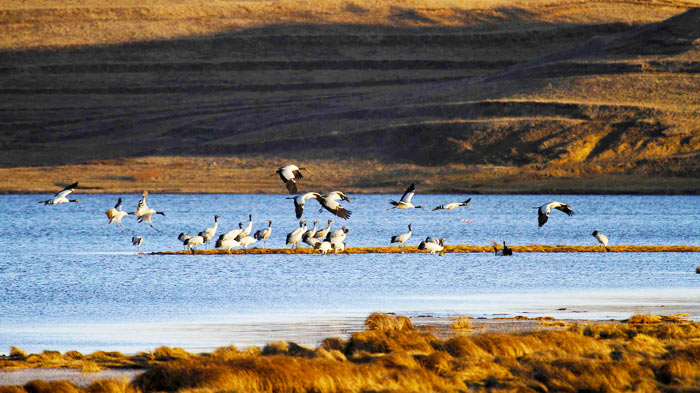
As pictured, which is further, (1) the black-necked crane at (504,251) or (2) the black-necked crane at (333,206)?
(1) the black-necked crane at (504,251)

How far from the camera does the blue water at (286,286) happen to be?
22.2 m

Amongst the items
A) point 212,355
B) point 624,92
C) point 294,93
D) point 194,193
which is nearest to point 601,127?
point 624,92

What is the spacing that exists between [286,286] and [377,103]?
120356mm

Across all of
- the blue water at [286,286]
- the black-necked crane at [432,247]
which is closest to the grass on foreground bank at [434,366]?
the blue water at [286,286]

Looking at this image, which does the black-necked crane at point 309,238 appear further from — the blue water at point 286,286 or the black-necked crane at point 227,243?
the black-necked crane at point 227,243

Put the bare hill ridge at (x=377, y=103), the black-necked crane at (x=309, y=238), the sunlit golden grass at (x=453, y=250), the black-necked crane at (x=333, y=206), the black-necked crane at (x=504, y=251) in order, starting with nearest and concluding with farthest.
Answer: the black-necked crane at (x=333, y=206), the black-necked crane at (x=504, y=251), the black-necked crane at (x=309, y=238), the sunlit golden grass at (x=453, y=250), the bare hill ridge at (x=377, y=103)

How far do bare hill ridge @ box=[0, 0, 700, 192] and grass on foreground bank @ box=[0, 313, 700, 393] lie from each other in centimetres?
8768

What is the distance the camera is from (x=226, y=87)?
17900cm

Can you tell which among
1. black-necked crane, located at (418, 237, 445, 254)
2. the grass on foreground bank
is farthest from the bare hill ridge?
the grass on foreground bank

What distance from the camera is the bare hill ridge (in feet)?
387

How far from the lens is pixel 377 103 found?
494 ft

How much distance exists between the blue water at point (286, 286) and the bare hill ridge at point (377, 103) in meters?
58.1

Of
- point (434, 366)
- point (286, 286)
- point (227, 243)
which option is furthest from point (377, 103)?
point (434, 366)

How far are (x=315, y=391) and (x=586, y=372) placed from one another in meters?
3.42
